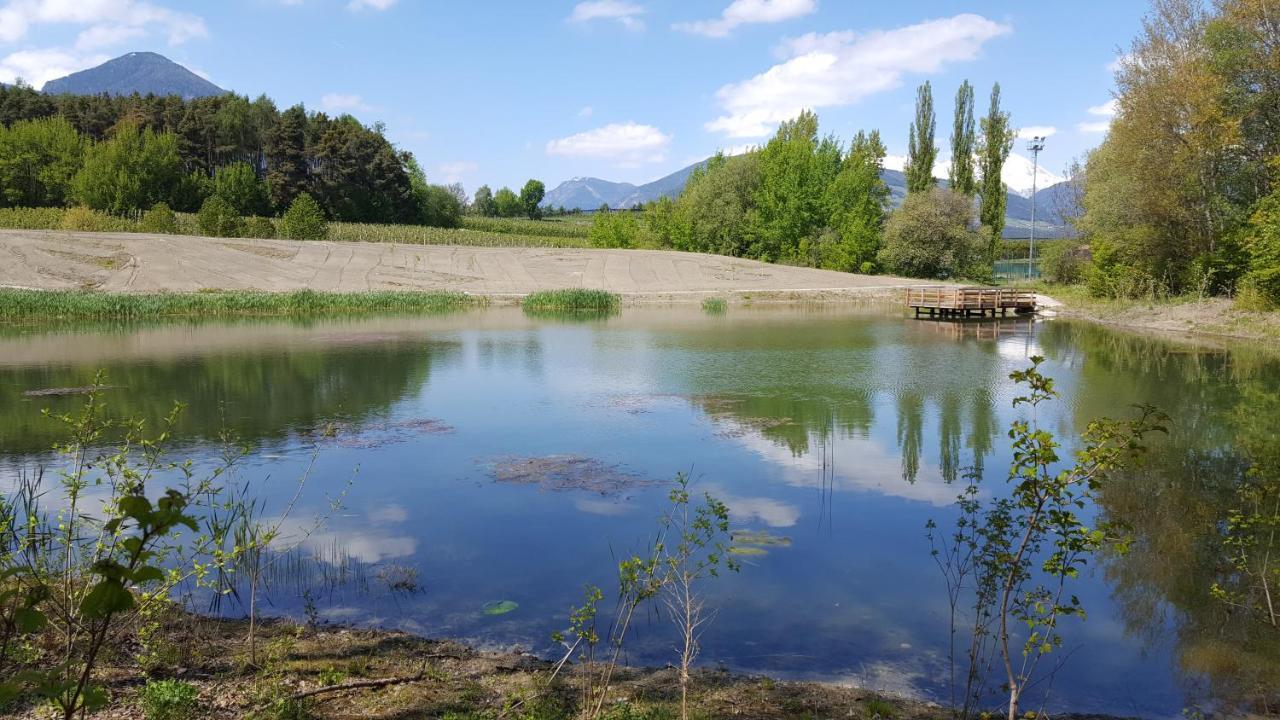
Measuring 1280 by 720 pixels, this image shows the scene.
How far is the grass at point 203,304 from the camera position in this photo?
3972 cm

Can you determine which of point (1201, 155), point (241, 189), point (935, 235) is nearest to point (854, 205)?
point (935, 235)

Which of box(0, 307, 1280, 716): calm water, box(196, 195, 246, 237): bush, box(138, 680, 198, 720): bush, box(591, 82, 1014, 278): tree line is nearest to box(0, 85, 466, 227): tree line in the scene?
box(196, 195, 246, 237): bush

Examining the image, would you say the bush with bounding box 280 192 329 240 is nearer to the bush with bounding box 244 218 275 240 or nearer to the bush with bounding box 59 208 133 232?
the bush with bounding box 244 218 275 240

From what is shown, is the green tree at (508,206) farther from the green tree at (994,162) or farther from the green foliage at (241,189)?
the green tree at (994,162)

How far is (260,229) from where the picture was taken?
71.1m

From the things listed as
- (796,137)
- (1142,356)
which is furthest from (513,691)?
(796,137)

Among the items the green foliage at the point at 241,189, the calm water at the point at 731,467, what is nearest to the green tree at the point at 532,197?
the green foliage at the point at 241,189

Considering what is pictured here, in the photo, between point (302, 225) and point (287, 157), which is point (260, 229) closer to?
point (302, 225)

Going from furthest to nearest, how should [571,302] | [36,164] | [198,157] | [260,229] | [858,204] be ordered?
[198,157]
[36,164]
[858,204]
[260,229]
[571,302]

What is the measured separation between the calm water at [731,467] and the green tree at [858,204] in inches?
1694

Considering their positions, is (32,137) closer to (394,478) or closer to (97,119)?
(97,119)

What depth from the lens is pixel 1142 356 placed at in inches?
1063

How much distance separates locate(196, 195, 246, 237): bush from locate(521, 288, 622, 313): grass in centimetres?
3456

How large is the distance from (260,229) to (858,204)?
177ft
